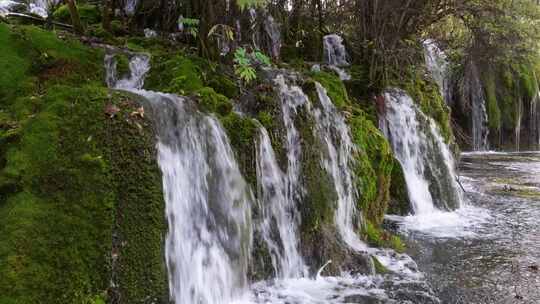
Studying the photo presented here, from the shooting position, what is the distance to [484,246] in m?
6.68

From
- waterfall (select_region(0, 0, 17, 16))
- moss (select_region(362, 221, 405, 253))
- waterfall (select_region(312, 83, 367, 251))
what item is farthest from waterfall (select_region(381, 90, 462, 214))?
waterfall (select_region(0, 0, 17, 16))

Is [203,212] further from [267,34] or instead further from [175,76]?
[267,34]

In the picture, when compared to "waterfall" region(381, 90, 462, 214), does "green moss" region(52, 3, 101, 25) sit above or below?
above

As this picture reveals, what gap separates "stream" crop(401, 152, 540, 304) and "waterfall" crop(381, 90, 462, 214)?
1.33ft

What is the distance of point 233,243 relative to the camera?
15.6 feet

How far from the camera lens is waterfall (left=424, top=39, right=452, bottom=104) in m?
14.2

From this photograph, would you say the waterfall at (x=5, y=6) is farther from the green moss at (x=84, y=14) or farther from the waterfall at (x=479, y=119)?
the waterfall at (x=479, y=119)

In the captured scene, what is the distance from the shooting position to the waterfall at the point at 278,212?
213 inches

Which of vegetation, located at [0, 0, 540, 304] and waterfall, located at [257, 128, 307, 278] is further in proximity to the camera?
waterfall, located at [257, 128, 307, 278]

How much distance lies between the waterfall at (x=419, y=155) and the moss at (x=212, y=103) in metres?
4.86

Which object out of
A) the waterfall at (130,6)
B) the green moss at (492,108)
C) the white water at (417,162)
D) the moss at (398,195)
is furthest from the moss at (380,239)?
the green moss at (492,108)

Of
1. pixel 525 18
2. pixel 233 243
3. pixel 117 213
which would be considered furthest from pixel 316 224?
pixel 525 18

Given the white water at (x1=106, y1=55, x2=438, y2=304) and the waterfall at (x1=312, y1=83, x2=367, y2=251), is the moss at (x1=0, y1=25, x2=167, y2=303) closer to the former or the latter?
the white water at (x1=106, y1=55, x2=438, y2=304)

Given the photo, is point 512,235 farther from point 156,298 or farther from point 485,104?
point 485,104
